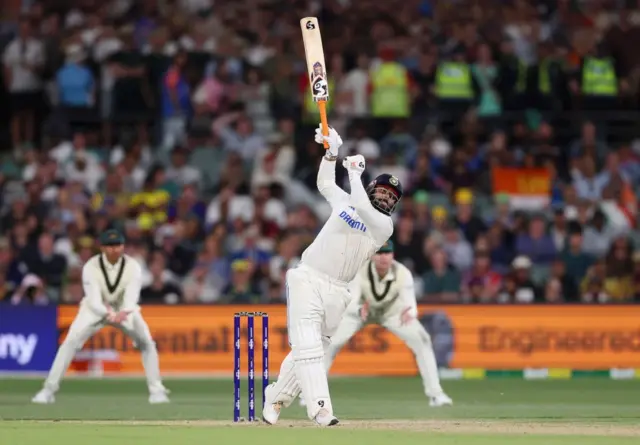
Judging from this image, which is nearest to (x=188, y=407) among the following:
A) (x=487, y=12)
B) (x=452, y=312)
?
(x=452, y=312)

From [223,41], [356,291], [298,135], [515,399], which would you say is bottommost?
[515,399]

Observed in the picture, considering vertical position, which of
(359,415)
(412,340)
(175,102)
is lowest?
(359,415)

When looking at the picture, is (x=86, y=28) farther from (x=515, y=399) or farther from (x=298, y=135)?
(x=515, y=399)

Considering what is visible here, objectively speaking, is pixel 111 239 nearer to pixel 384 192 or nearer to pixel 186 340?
pixel 186 340

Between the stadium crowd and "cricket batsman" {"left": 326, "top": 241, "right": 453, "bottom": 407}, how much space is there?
13.0 ft

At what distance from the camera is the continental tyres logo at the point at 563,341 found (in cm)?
1989

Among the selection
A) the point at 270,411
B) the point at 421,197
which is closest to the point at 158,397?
the point at 270,411

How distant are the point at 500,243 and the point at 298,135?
11.7ft

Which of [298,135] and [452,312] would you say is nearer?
[452,312]

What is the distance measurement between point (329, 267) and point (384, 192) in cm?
75

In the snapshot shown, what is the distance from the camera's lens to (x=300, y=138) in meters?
22.9

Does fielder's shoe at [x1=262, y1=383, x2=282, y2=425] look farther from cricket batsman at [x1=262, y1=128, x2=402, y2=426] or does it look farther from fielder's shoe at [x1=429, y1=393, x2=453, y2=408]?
fielder's shoe at [x1=429, y1=393, x2=453, y2=408]

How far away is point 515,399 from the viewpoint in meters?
16.7

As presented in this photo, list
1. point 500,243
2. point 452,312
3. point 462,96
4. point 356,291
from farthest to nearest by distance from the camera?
1. point 462,96
2. point 500,243
3. point 452,312
4. point 356,291
